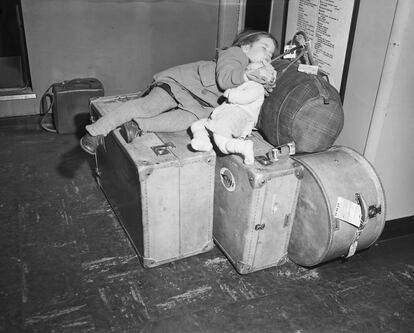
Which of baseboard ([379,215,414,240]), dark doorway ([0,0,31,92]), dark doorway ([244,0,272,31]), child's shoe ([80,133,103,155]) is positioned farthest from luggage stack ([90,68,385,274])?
dark doorway ([0,0,31,92])

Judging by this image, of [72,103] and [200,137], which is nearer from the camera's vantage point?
[200,137]

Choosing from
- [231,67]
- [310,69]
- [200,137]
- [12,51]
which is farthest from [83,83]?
[12,51]

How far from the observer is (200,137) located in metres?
2.56

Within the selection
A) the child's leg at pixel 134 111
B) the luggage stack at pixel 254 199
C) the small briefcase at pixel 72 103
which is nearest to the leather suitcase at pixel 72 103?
the small briefcase at pixel 72 103

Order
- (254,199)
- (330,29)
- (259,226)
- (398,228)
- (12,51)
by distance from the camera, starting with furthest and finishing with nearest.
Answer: (12,51) < (398,228) < (330,29) < (259,226) < (254,199)

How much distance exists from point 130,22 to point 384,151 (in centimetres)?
296

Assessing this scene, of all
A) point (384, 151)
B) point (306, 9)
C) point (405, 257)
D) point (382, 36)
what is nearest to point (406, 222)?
point (405, 257)

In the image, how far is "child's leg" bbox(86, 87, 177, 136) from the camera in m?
2.81

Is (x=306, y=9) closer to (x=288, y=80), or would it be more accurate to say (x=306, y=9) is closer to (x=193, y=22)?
(x=288, y=80)

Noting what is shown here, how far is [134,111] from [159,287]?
1080 mm

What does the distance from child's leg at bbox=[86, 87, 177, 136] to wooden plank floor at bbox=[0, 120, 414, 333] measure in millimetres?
691

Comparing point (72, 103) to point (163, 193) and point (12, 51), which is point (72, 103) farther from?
point (12, 51)

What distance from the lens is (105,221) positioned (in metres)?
3.12

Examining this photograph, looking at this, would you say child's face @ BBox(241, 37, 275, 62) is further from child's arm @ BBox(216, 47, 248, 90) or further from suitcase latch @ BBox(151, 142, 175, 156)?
suitcase latch @ BBox(151, 142, 175, 156)
